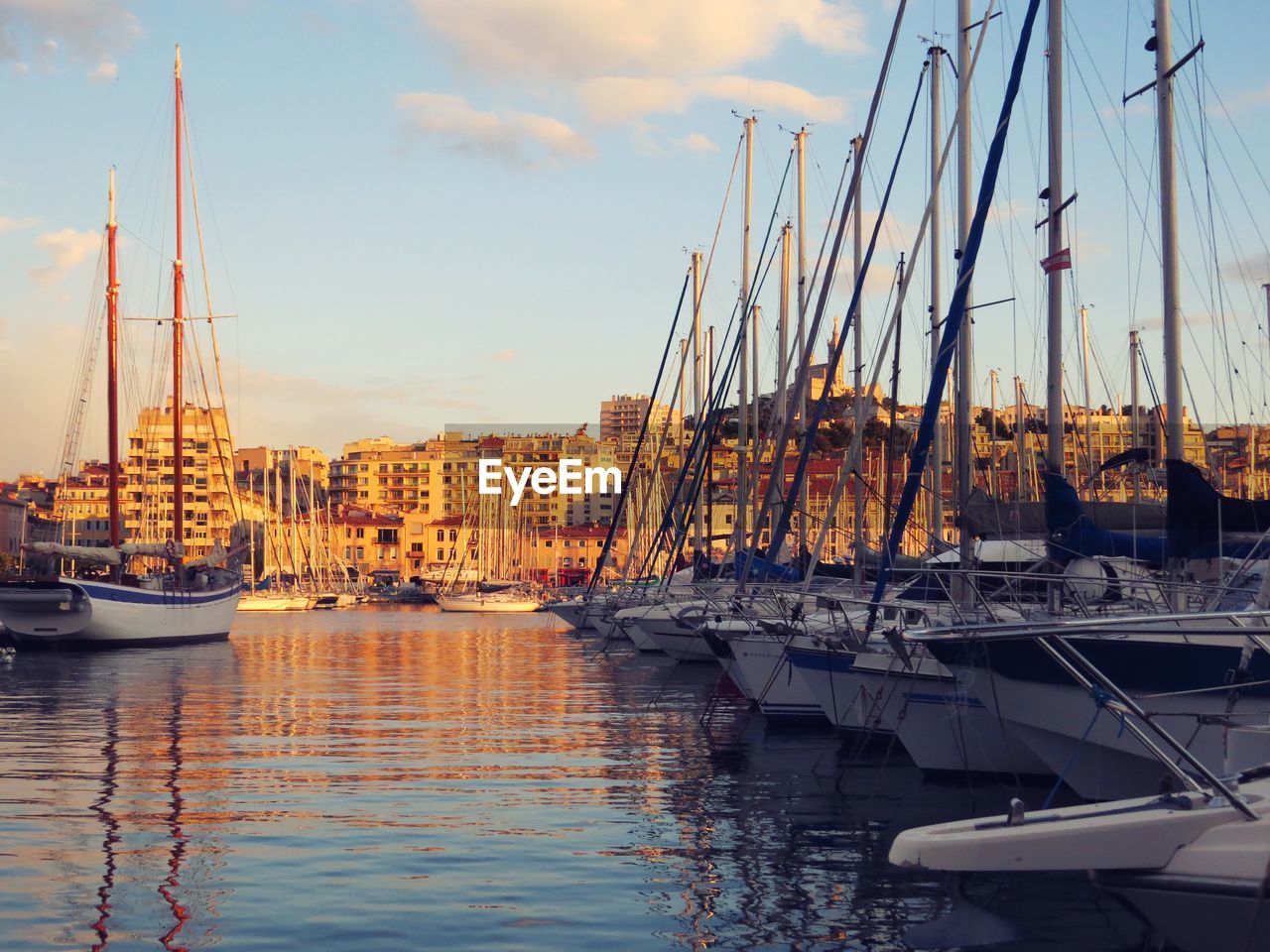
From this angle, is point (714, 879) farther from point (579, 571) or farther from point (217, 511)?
point (217, 511)

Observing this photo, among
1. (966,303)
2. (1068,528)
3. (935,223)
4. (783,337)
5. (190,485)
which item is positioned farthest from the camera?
(190,485)

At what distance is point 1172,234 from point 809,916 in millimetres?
10748

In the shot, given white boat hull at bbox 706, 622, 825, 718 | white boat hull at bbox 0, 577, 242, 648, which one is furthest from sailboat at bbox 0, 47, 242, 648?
white boat hull at bbox 706, 622, 825, 718

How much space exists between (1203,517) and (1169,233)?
4031 millimetres

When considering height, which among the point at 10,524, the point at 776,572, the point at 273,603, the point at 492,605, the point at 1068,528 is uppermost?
the point at 1068,528

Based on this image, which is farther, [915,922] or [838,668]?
[838,668]

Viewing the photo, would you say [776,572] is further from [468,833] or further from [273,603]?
[273,603]

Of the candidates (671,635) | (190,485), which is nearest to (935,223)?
(671,635)

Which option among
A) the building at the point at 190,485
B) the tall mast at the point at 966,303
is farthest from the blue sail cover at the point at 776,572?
the building at the point at 190,485

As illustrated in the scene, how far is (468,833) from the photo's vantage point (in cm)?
1627

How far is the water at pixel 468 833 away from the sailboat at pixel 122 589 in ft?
69.1

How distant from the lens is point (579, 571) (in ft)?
562

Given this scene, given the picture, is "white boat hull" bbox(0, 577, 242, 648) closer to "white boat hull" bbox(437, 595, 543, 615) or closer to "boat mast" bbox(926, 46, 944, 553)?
"boat mast" bbox(926, 46, 944, 553)

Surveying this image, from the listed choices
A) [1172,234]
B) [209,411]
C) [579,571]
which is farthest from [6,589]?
[579,571]
